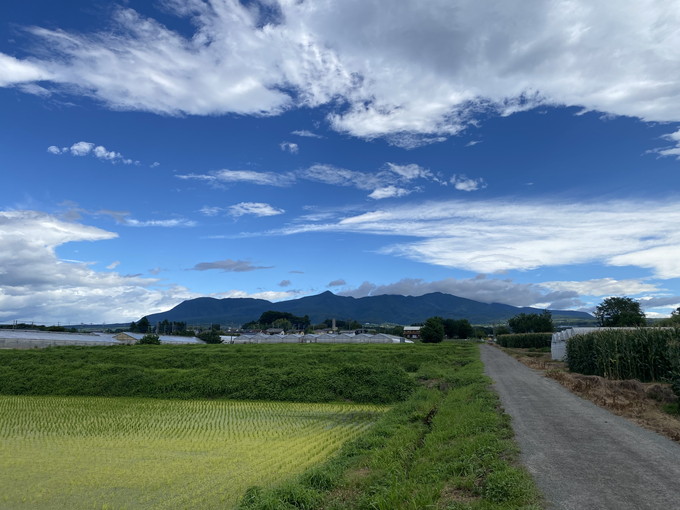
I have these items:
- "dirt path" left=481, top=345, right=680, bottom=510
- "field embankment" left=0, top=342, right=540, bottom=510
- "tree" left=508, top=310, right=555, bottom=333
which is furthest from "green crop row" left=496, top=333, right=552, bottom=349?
"dirt path" left=481, top=345, right=680, bottom=510

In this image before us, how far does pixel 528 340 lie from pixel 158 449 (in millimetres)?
98330

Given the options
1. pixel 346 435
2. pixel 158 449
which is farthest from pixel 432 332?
pixel 158 449

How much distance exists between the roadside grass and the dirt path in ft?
1.47

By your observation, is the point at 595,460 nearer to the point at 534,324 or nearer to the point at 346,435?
the point at 346,435

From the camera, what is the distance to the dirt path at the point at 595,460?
22.1 feet

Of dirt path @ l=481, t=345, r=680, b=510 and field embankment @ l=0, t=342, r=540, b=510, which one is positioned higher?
dirt path @ l=481, t=345, r=680, b=510

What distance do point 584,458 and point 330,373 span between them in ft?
60.7

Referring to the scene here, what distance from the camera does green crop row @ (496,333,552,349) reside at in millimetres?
93050

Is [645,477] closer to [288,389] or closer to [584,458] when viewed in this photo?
[584,458]

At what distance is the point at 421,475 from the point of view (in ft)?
27.3

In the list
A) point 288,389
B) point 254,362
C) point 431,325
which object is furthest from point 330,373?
point 431,325

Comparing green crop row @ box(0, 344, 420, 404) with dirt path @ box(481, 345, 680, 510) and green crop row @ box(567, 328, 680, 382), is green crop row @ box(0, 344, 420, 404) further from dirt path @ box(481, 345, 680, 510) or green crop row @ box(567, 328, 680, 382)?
green crop row @ box(567, 328, 680, 382)

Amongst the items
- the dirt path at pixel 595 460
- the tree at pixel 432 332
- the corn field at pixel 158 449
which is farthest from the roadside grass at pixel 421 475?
the tree at pixel 432 332

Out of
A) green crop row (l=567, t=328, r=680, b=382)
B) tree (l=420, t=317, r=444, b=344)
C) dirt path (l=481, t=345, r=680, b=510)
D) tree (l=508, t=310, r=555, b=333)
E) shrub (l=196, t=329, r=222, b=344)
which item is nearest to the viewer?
dirt path (l=481, t=345, r=680, b=510)
